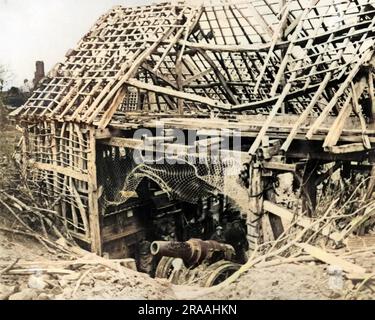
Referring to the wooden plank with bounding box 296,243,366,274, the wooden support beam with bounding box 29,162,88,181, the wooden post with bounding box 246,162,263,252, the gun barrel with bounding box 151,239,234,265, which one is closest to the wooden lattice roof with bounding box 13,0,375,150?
the wooden support beam with bounding box 29,162,88,181

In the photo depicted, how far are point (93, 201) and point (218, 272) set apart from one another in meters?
3.74

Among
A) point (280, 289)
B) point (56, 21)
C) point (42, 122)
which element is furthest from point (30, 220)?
point (280, 289)

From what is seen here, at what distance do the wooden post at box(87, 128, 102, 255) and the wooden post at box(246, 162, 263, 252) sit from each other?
14.0 feet

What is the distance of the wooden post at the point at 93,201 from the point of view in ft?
36.3

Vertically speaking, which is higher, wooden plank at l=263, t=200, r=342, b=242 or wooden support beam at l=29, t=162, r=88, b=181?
wooden support beam at l=29, t=162, r=88, b=181

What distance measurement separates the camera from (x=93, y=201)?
37.1 ft

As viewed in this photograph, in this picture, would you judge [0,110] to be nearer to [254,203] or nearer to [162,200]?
[162,200]

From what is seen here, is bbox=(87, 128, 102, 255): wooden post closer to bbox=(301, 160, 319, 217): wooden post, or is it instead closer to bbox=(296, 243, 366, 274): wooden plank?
bbox=(301, 160, 319, 217): wooden post

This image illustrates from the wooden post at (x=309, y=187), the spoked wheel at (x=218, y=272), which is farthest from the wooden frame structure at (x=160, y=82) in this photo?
the spoked wheel at (x=218, y=272)

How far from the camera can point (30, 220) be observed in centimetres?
1107

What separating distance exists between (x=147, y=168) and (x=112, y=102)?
87.0 inches

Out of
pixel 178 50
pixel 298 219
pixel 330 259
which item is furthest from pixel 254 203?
pixel 178 50

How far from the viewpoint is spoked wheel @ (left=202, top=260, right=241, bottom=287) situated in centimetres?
884

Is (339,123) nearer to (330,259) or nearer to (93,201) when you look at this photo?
(330,259)
